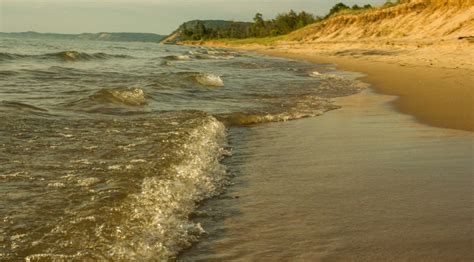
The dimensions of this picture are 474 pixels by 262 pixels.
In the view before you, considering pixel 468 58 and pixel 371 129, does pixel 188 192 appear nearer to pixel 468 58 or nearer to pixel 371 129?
pixel 371 129

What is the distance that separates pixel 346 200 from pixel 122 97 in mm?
6198

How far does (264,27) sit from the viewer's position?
121125 millimetres

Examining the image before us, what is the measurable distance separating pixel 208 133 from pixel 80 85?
6.37 m

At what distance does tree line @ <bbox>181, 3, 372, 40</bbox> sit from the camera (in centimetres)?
9704

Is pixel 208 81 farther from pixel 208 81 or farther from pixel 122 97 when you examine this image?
pixel 122 97

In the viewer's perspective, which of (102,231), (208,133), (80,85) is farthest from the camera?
(80,85)

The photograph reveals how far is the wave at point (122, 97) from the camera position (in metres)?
9.04

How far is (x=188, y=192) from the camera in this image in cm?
398

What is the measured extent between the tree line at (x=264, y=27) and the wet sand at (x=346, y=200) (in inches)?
2757

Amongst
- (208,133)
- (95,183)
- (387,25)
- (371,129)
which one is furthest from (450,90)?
(387,25)

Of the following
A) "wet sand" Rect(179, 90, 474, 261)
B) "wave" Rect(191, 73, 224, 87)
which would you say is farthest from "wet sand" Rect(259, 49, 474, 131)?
"wave" Rect(191, 73, 224, 87)

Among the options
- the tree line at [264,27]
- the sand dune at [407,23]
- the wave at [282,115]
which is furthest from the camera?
the tree line at [264,27]

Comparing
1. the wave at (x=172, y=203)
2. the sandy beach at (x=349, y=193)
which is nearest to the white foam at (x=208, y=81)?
the sandy beach at (x=349, y=193)

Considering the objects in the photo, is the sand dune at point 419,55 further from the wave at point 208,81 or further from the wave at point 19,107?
the wave at point 19,107
